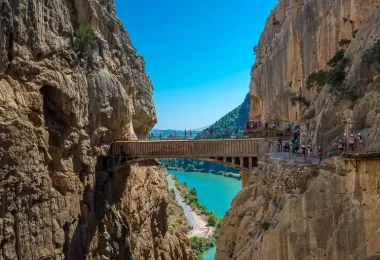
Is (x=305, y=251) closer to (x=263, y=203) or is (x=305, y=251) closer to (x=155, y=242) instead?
(x=263, y=203)

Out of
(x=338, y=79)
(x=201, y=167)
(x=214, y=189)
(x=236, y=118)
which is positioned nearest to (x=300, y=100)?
(x=338, y=79)

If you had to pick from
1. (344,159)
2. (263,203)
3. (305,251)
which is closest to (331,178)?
(344,159)

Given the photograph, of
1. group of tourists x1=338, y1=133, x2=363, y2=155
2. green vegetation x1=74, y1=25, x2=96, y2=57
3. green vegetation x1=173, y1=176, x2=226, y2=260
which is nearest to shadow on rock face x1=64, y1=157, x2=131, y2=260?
green vegetation x1=74, y1=25, x2=96, y2=57

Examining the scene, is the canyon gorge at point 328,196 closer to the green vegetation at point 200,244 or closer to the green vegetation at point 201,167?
the green vegetation at point 200,244

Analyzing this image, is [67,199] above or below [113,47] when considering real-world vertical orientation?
below

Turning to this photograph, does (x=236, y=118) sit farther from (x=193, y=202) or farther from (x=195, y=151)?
(x=195, y=151)

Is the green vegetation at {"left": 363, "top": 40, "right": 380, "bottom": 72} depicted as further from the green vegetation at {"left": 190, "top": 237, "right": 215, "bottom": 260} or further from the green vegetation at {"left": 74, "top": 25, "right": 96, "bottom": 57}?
the green vegetation at {"left": 190, "top": 237, "right": 215, "bottom": 260}
